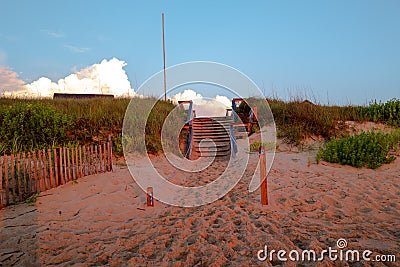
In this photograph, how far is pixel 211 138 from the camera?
12602 mm

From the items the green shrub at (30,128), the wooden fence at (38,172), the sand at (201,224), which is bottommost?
the sand at (201,224)

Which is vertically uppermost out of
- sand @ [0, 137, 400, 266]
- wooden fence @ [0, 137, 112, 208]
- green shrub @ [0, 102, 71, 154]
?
green shrub @ [0, 102, 71, 154]

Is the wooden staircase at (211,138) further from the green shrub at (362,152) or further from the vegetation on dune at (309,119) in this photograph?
the green shrub at (362,152)

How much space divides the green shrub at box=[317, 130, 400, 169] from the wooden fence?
249 inches

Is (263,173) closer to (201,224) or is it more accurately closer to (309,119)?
(201,224)

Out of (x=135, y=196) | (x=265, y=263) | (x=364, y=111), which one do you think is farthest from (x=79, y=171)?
(x=364, y=111)

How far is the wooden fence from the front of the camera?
5168 millimetres

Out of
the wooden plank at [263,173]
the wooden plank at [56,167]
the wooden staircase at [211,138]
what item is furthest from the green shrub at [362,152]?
the wooden plank at [56,167]

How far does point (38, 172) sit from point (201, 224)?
383 centimetres

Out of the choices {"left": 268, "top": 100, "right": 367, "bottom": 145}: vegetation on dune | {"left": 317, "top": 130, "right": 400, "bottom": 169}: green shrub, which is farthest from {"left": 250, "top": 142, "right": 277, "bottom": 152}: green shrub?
{"left": 317, "top": 130, "right": 400, "bottom": 169}: green shrub

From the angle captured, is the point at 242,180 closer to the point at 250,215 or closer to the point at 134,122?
the point at 250,215

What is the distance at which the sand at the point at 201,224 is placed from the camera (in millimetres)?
3267

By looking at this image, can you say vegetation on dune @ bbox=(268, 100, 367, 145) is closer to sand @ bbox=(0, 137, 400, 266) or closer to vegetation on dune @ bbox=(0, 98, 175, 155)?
sand @ bbox=(0, 137, 400, 266)

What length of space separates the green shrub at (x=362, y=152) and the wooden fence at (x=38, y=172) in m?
6.32
